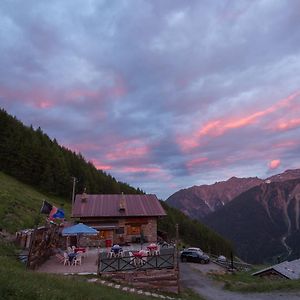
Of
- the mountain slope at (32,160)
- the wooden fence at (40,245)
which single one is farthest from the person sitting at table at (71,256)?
the mountain slope at (32,160)

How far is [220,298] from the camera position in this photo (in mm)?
24141

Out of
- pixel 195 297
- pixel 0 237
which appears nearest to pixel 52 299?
pixel 195 297

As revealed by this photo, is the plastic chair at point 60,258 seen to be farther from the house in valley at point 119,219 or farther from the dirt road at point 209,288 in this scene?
the house in valley at point 119,219

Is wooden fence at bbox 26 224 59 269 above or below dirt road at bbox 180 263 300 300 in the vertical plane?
above

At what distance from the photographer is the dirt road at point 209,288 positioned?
2381cm

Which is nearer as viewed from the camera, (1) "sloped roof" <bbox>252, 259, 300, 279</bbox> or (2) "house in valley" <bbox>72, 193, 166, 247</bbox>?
(1) "sloped roof" <bbox>252, 259, 300, 279</bbox>

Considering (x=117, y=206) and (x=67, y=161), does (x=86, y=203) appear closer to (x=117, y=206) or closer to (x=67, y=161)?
(x=117, y=206)

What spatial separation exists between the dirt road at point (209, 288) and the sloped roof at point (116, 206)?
11.2 m

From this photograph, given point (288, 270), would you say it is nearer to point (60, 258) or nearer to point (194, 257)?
point (194, 257)

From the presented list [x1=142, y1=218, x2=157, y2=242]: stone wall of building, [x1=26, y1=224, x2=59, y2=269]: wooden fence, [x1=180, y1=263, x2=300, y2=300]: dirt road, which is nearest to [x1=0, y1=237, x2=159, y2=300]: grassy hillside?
[x1=26, y1=224, x2=59, y2=269]: wooden fence

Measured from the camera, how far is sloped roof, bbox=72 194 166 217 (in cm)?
4566

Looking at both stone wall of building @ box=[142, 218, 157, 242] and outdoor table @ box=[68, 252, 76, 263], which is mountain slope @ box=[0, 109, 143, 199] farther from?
outdoor table @ box=[68, 252, 76, 263]

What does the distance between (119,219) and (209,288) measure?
20140mm

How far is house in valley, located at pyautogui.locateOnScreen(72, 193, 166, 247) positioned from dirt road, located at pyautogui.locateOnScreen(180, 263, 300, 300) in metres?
10.2
